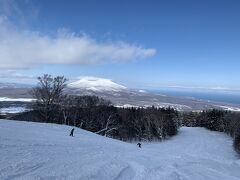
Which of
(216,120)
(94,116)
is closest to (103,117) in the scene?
(94,116)

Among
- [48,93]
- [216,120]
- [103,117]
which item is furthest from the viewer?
[216,120]

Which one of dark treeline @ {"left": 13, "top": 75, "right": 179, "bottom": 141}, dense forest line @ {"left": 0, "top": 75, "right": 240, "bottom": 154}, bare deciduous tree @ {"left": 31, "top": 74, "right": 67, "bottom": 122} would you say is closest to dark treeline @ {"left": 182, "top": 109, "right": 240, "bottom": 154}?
dense forest line @ {"left": 0, "top": 75, "right": 240, "bottom": 154}

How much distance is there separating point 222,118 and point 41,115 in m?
56.7

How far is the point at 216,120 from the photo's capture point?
9056 centimetres

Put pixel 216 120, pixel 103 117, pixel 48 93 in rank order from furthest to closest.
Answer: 1. pixel 216 120
2. pixel 103 117
3. pixel 48 93

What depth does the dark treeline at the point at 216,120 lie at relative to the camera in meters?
76.2

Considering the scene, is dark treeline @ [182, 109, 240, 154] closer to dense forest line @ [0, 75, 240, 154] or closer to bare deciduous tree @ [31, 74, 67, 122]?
dense forest line @ [0, 75, 240, 154]

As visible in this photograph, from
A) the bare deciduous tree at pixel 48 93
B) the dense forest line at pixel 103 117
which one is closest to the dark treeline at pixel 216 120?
the dense forest line at pixel 103 117

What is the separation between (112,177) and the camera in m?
15.5

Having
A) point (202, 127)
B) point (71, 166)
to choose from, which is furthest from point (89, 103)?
point (202, 127)

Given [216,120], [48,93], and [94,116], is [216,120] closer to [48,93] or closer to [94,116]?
[94,116]

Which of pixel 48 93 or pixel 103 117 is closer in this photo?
pixel 48 93

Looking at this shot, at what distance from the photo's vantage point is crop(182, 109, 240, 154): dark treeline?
250 feet

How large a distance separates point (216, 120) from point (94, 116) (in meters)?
44.8
